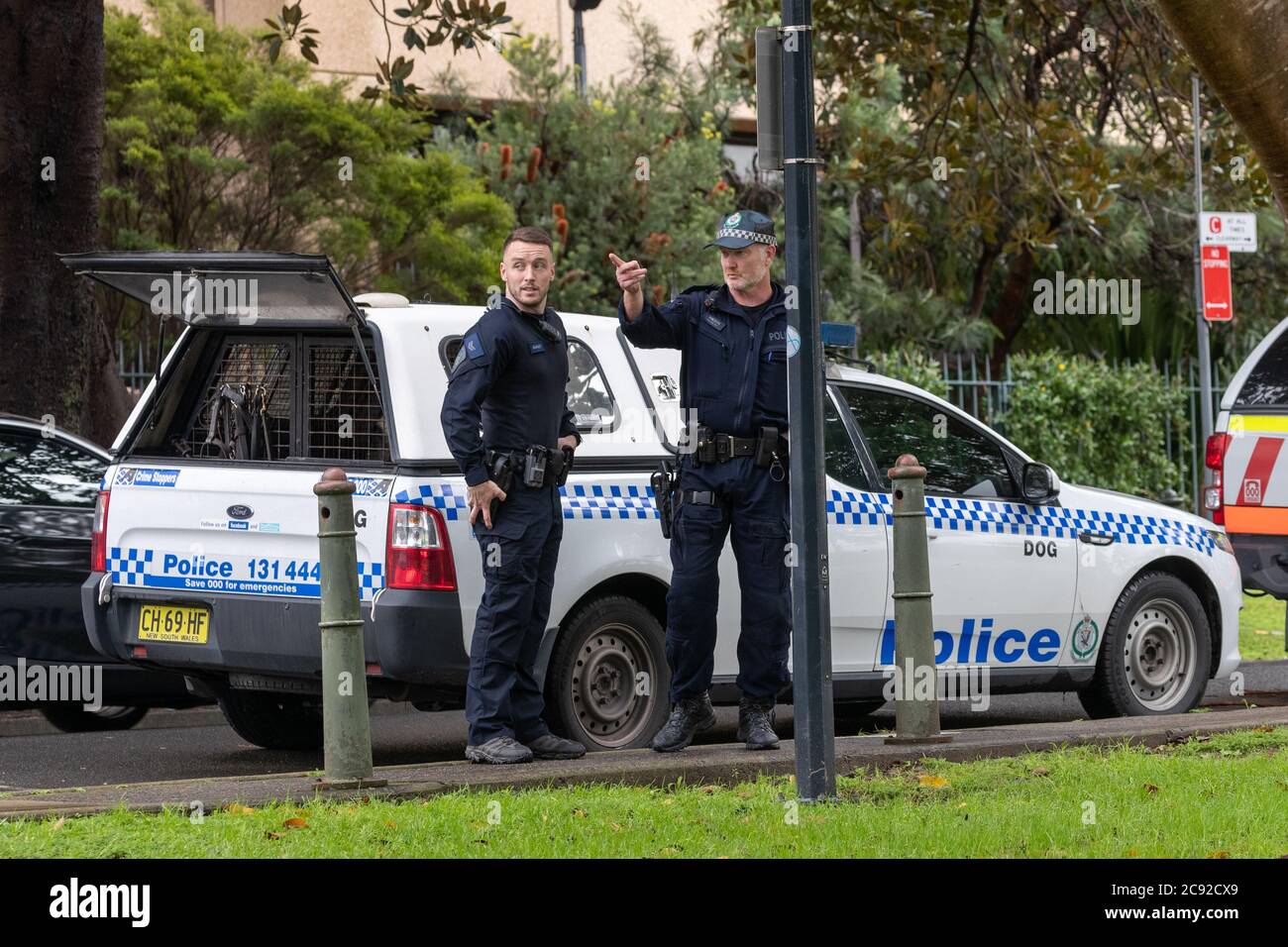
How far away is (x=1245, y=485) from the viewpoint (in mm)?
10922

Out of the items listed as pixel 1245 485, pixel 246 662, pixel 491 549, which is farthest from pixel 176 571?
pixel 1245 485

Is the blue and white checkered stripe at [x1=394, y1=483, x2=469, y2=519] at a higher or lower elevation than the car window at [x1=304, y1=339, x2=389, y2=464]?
lower

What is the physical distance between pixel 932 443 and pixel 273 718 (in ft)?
10.5

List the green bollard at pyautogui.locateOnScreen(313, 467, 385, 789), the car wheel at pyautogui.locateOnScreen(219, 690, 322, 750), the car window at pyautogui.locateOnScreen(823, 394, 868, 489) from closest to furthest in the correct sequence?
the green bollard at pyautogui.locateOnScreen(313, 467, 385, 789)
the car window at pyautogui.locateOnScreen(823, 394, 868, 489)
the car wheel at pyautogui.locateOnScreen(219, 690, 322, 750)

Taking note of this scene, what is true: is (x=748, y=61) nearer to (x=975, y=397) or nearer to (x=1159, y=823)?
(x=975, y=397)

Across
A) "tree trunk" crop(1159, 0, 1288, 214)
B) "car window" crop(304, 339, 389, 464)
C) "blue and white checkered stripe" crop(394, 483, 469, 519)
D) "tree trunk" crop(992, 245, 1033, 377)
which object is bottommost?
"blue and white checkered stripe" crop(394, 483, 469, 519)

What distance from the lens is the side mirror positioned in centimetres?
902

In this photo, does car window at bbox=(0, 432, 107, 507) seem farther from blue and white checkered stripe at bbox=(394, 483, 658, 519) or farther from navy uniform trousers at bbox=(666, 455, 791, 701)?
navy uniform trousers at bbox=(666, 455, 791, 701)

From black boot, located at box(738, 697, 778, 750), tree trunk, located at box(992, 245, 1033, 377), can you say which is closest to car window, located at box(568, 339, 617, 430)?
black boot, located at box(738, 697, 778, 750)

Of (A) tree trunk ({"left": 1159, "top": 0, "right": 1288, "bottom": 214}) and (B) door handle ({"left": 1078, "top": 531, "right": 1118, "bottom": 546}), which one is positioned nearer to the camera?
(A) tree trunk ({"left": 1159, "top": 0, "right": 1288, "bottom": 214})

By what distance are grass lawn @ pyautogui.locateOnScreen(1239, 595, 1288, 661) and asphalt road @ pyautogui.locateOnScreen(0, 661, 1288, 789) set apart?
7.43 ft

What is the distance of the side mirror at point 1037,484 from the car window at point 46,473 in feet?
14.1

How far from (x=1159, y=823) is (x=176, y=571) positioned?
12.7 feet

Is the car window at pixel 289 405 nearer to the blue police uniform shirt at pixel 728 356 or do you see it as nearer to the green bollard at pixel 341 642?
the green bollard at pixel 341 642
